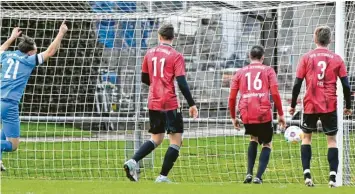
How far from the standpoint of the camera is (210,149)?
55.9 ft

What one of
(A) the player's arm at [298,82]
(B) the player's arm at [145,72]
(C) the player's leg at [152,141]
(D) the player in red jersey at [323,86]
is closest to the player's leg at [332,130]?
(D) the player in red jersey at [323,86]

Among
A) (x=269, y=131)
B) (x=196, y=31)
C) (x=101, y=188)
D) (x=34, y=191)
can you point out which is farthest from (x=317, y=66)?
(x=196, y=31)

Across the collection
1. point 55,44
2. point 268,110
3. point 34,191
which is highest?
point 55,44

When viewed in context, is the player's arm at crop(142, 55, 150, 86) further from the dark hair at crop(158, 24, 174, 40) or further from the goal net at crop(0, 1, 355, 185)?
the goal net at crop(0, 1, 355, 185)

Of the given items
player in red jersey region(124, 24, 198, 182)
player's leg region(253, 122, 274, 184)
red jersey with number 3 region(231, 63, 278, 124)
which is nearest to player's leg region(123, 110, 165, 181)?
player in red jersey region(124, 24, 198, 182)

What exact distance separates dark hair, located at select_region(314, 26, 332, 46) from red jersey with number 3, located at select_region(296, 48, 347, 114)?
103 mm

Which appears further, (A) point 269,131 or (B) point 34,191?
(A) point 269,131

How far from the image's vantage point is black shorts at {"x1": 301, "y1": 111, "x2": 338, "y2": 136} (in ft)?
37.9

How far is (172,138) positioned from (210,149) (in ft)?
17.0

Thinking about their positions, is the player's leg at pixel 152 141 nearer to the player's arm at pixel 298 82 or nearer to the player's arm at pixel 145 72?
the player's arm at pixel 145 72

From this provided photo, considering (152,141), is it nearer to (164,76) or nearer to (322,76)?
(164,76)

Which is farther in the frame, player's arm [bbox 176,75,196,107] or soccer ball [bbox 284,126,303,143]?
soccer ball [bbox 284,126,303,143]

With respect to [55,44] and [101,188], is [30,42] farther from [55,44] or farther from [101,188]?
[101,188]

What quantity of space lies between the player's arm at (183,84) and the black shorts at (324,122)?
4.68 ft
